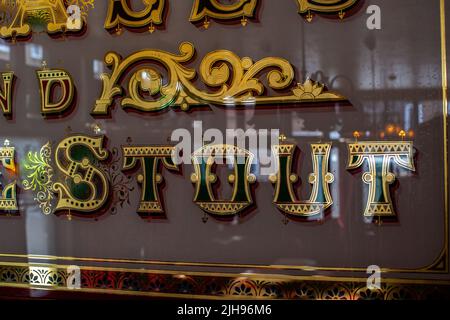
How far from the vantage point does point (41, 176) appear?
1.86 metres

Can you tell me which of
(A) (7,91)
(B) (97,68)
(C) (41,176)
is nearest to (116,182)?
(C) (41,176)

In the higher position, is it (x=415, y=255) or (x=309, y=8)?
(x=309, y=8)

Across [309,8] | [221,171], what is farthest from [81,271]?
[309,8]

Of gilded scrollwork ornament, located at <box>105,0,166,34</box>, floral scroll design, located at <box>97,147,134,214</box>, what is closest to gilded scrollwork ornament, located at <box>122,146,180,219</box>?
floral scroll design, located at <box>97,147,134,214</box>

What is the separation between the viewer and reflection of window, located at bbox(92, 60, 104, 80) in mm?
1800

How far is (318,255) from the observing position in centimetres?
163

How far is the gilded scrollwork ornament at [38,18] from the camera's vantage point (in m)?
1.83

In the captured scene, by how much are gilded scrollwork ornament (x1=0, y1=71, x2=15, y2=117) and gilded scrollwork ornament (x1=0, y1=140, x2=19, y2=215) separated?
128 millimetres

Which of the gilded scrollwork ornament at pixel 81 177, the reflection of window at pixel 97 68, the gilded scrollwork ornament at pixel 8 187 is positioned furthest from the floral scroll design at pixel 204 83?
the gilded scrollwork ornament at pixel 8 187

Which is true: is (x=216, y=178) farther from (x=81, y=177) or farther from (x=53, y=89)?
(x=53, y=89)
